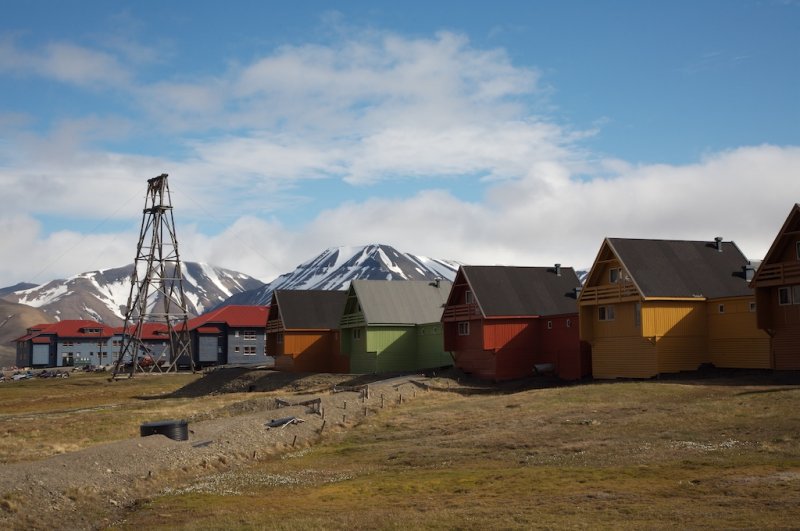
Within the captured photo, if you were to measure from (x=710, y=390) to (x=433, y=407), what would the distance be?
14.4 meters

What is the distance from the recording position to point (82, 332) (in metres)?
164

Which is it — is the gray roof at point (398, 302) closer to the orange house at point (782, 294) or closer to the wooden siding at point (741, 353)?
the wooden siding at point (741, 353)

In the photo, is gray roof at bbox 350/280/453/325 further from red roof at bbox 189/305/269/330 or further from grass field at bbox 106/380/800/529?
red roof at bbox 189/305/269/330

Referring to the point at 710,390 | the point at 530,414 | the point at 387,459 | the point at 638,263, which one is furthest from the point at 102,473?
the point at 638,263

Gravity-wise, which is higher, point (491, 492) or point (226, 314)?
point (226, 314)

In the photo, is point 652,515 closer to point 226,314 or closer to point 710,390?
point 710,390

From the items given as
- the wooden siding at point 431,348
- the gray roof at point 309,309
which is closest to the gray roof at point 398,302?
the wooden siding at point 431,348

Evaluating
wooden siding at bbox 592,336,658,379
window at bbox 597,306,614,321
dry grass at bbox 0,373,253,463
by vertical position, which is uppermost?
window at bbox 597,306,614,321

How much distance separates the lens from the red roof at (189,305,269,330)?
130750mm

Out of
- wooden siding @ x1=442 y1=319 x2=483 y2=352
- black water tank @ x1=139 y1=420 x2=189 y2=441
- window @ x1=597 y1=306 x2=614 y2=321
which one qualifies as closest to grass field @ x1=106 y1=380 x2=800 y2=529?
black water tank @ x1=139 y1=420 x2=189 y2=441

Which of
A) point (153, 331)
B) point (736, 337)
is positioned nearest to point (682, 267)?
point (736, 337)

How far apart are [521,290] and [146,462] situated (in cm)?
3778

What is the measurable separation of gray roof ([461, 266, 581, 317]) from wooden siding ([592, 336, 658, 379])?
8.55 metres

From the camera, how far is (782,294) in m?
47.5
